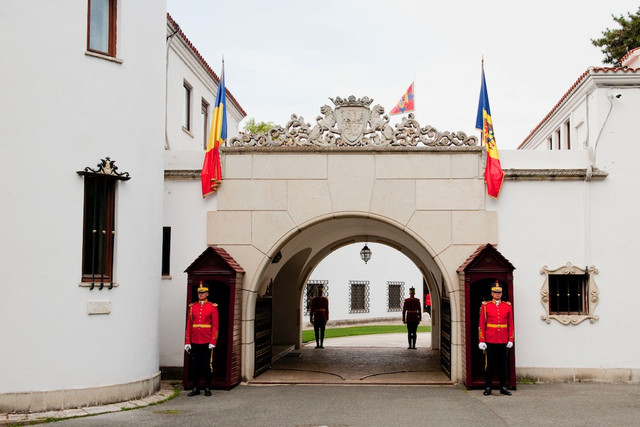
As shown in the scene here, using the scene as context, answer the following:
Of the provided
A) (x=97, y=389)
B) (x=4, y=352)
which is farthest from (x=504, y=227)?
(x=4, y=352)

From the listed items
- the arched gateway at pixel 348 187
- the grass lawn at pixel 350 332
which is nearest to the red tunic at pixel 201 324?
the arched gateway at pixel 348 187

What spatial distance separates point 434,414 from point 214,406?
334 cm

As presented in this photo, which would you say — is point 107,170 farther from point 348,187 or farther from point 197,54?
point 197,54

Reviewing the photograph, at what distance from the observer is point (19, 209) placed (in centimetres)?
1131

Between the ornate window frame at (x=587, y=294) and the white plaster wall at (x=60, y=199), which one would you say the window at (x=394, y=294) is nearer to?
the ornate window frame at (x=587, y=294)

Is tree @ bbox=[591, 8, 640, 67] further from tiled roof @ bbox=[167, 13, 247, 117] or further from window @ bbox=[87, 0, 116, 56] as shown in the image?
window @ bbox=[87, 0, 116, 56]

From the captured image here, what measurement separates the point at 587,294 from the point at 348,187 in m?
4.85

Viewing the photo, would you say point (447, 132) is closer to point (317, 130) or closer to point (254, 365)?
point (317, 130)

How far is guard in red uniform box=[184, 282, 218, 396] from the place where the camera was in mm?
13078

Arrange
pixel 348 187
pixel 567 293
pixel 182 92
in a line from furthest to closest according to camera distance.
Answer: pixel 182 92 < pixel 348 187 < pixel 567 293

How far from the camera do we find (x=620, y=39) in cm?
3284

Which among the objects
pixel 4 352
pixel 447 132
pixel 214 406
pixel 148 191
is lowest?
pixel 214 406

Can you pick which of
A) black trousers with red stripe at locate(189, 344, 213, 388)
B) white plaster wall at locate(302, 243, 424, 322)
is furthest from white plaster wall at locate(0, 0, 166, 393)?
white plaster wall at locate(302, 243, 424, 322)

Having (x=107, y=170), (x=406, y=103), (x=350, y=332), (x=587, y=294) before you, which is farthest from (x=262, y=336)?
(x=350, y=332)
